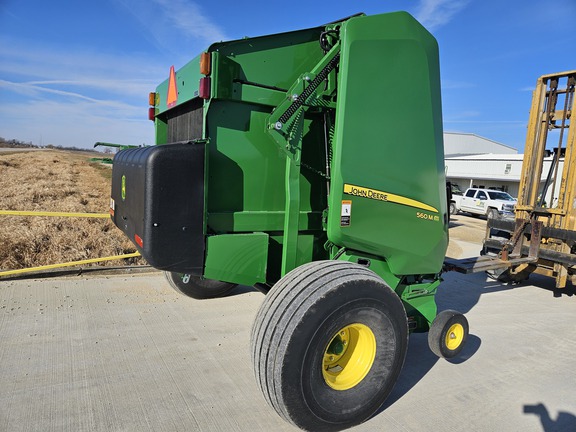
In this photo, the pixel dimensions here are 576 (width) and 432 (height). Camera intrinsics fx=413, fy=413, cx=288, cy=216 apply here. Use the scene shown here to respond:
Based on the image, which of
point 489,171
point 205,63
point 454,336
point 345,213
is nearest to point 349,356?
point 345,213

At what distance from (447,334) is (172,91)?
3.20 meters

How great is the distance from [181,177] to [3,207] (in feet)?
28.3

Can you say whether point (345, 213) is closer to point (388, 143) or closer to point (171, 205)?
point (388, 143)

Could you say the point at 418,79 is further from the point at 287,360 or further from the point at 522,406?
the point at 522,406

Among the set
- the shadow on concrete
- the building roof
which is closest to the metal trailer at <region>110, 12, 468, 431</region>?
the shadow on concrete

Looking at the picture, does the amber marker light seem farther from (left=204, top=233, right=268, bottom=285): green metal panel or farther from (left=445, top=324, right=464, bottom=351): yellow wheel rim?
(left=445, top=324, right=464, bottom=351): yellow wheel rim

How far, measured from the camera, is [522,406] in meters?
3.23

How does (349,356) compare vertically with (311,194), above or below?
below

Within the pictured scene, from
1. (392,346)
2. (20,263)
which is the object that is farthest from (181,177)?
(20,263)

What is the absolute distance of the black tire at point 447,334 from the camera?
11.6 ft

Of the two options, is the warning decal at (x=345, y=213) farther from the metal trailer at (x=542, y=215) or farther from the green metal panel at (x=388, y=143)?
the metal trailer at (x=542, y=215)

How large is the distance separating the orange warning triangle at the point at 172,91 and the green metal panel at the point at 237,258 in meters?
1.36

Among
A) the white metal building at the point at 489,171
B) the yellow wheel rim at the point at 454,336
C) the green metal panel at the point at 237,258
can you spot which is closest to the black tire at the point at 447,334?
the yellow wheel rim at the point at 454,336

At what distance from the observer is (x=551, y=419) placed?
10.2 ft
